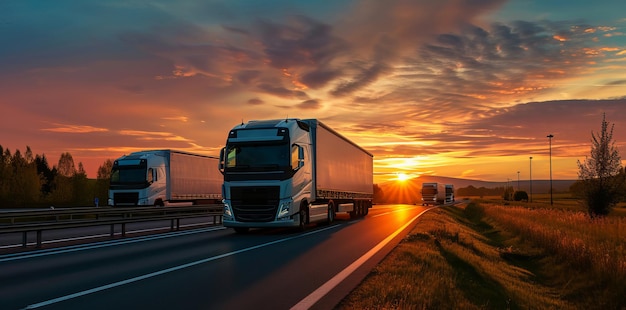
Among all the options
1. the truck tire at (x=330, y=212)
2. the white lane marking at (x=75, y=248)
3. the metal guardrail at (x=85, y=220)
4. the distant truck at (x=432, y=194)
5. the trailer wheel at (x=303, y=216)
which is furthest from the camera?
the distant truck at (x=432, y=194)

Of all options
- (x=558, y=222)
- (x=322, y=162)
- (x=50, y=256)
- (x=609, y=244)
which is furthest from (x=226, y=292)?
(x=558, y=222)

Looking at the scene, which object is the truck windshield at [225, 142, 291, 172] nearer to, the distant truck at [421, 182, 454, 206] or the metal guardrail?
the metal guardrail

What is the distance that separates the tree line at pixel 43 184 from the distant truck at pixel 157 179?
52.1 m

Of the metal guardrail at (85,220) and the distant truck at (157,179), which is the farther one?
the distant truck at (157,179)

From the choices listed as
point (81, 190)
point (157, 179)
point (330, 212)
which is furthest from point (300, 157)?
point (81, 190)

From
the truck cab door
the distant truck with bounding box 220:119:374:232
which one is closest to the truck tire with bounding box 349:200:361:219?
the distant truck with bounding box 220:119:374:232

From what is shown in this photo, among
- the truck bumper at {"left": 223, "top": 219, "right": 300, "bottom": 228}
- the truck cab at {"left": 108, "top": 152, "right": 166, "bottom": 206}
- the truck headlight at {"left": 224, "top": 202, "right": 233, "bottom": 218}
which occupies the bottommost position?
the truck bumper at {"left": 223, "top": 219, "right": 300, "bottom": 228}

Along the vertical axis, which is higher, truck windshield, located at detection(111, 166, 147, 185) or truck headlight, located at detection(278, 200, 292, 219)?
truck windshield, located at detection(111, 166, 147, 185)

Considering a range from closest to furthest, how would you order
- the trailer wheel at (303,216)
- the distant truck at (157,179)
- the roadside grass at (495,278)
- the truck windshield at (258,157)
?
the roadside grass at (495,278) → the truck windshield at (258,157) → the trailer wheel at (303,216) → the distant truck at (157,179)

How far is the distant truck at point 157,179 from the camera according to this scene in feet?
104

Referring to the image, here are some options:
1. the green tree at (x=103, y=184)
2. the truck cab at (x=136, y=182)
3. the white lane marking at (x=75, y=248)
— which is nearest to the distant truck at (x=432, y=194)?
the green tree at (x=103, y=184)

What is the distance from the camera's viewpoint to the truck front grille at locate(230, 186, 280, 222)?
1805cm

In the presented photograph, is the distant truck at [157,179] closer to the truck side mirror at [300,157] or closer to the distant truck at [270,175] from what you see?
the distant truck at [270,175]

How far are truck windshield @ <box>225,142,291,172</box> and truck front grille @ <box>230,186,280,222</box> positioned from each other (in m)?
0.74
